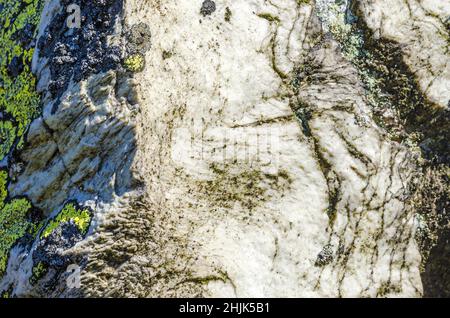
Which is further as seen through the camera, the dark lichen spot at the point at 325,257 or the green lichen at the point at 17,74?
the green lichen at the point at 17,74

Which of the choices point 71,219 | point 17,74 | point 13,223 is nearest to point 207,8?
point 17,74

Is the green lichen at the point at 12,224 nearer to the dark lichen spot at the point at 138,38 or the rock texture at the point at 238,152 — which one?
the rock texture at the point at 238,152

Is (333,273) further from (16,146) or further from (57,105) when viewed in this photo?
(16,146)

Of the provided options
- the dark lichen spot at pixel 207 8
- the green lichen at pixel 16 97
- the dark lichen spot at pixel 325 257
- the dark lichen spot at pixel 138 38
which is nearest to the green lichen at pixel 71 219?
the green lichen at pixel 16 97

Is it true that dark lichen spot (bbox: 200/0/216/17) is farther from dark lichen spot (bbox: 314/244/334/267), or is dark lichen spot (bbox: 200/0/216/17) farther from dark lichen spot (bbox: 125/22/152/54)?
dark lichen spot (bbox: 314/244/334/267)

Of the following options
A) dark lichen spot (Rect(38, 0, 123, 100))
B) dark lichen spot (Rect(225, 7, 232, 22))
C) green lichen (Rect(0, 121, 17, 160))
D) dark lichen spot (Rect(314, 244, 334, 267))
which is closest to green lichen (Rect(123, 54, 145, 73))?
dark lichen spot (Rect(38, 0, 123, 100))

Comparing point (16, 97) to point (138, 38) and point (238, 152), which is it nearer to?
point (138, 38)

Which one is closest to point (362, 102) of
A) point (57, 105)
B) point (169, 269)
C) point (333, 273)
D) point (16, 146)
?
point (333, 273)
